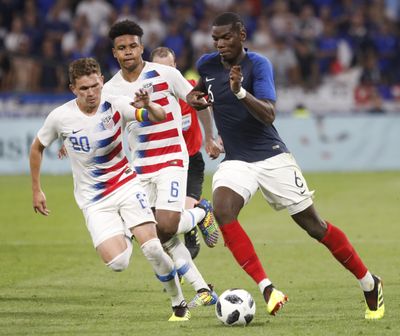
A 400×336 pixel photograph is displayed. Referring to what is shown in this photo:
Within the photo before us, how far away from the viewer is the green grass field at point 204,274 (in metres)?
7.31

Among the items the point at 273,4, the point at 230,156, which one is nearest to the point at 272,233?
the point at 230,156

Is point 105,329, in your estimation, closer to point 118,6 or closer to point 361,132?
point 361,132

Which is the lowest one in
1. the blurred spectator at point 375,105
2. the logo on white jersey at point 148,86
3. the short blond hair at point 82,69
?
the blurred spectator at point 375,105

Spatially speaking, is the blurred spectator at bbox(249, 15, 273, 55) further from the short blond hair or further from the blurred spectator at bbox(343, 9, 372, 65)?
the short blond hair

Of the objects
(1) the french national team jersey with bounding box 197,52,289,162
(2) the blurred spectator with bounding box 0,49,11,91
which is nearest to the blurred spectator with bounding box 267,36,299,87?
(2) the blurred spectator with bounding box 0,49,11,91

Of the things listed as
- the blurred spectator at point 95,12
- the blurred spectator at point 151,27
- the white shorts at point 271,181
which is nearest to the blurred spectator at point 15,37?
the blurred spectator at point 95,12

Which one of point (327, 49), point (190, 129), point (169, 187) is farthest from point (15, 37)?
point (169, 187)

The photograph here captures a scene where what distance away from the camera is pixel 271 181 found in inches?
303

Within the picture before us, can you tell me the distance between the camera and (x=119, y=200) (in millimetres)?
7797

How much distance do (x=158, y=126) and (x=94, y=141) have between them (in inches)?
37.1

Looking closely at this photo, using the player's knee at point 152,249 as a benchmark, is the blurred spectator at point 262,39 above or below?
below

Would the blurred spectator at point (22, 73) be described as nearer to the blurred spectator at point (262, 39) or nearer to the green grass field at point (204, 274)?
the blurred spectator at point (262, 39)

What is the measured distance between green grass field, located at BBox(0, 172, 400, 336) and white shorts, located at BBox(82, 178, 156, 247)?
2.13 feet

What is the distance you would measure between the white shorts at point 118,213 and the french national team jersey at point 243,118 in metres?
0.75
